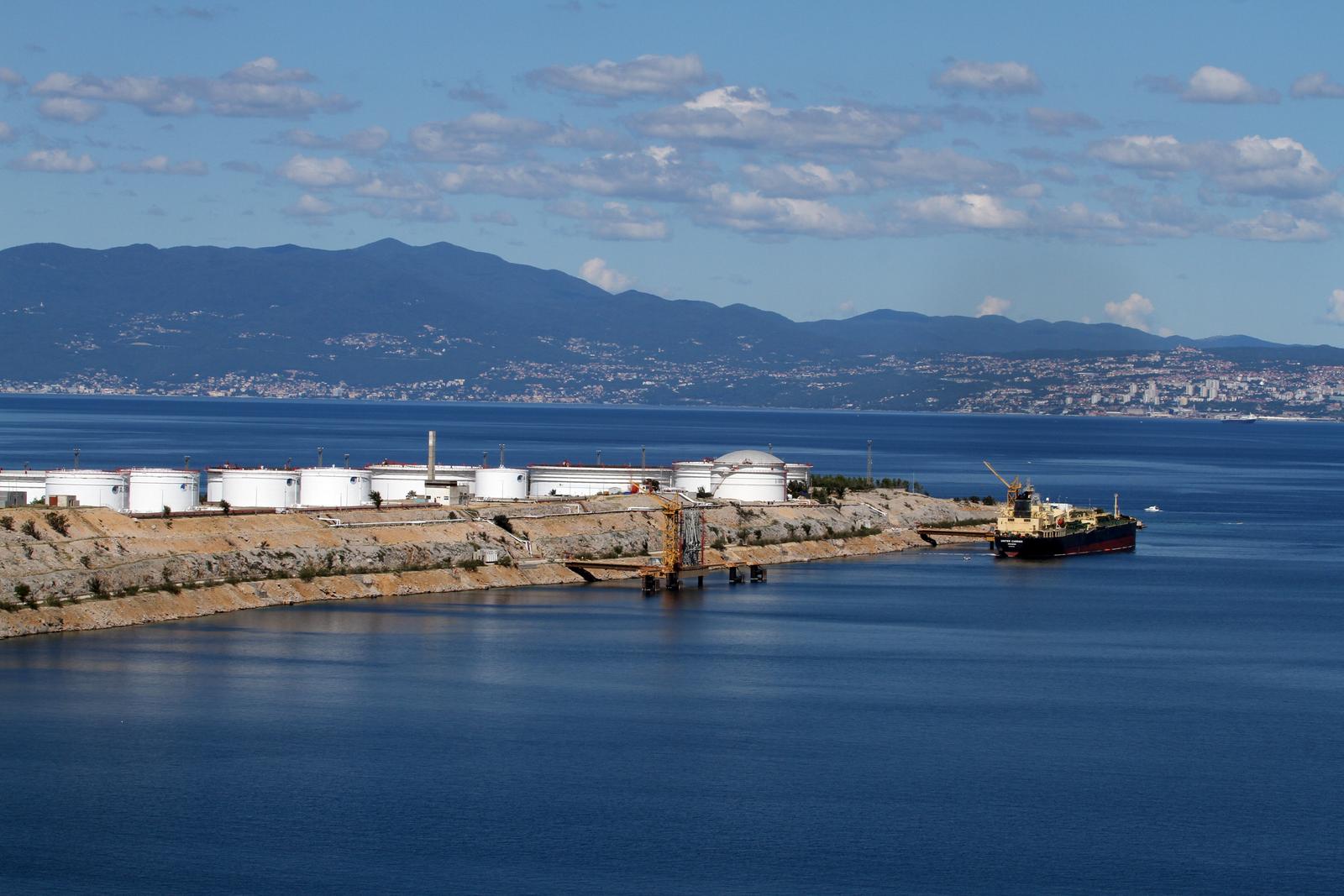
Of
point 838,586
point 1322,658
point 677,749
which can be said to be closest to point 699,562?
point 838,586

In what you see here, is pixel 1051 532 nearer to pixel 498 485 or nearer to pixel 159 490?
pixel 498 485

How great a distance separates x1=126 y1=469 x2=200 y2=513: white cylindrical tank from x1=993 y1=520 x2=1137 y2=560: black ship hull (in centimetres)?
4882

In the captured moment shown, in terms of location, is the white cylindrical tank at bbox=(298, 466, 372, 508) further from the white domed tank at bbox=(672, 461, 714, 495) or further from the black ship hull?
the black ship hull

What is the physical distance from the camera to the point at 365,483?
3932 inches

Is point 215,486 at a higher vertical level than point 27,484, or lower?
lower

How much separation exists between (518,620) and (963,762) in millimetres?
28819

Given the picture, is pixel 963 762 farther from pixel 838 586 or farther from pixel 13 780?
pixel 838 586

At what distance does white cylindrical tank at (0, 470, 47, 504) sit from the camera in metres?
93.0

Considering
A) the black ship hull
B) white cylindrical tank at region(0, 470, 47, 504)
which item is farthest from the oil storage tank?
the black ship hull

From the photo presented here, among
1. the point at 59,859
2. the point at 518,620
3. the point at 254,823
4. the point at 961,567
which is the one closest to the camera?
the point at 59,859

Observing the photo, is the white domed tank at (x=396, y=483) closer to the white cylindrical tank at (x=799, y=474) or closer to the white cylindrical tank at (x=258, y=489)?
the white cylindrical tank at (x=258, y=489)

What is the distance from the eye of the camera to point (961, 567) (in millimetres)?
107625

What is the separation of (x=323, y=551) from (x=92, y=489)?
1227 cm

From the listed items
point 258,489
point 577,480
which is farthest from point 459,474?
point 258,489
